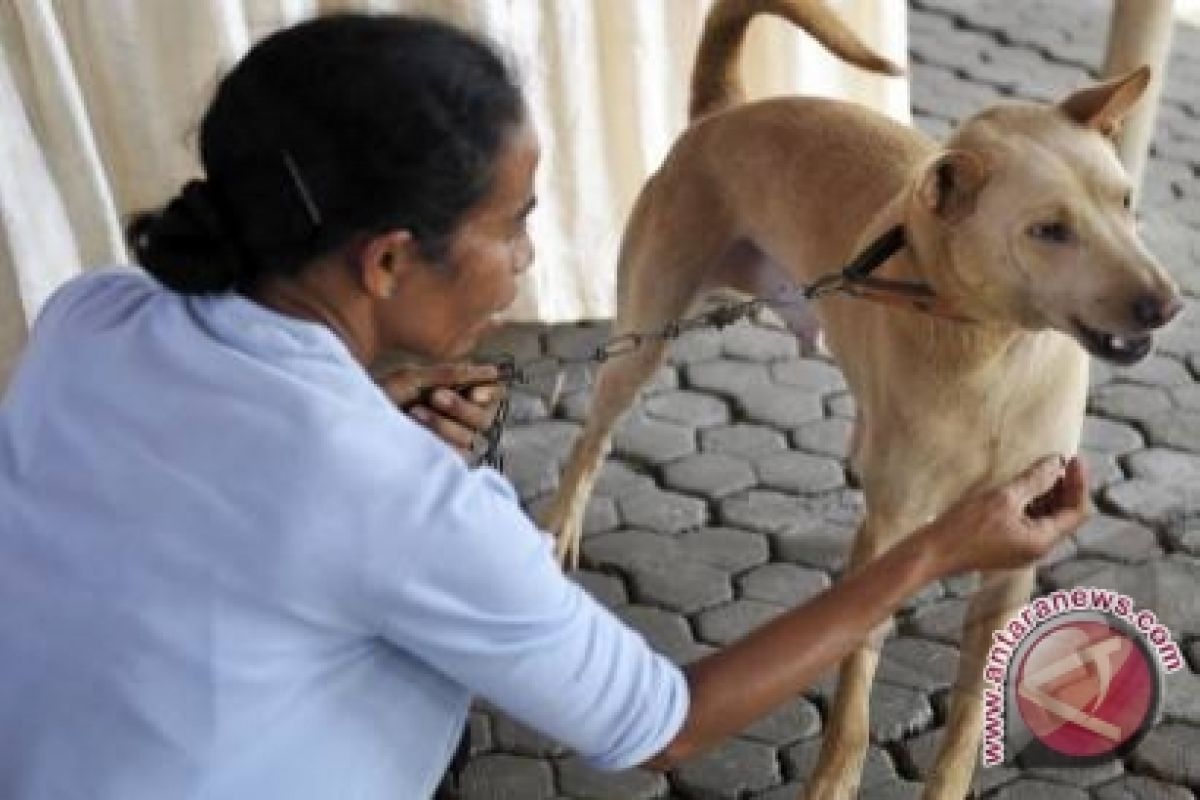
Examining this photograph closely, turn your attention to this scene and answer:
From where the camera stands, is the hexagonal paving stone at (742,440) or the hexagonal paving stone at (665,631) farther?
the hexagonal paving stone at (742,440)

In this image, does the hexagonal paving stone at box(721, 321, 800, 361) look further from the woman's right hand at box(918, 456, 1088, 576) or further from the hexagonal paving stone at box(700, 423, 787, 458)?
the woman's right hand at box(918, 456, 1088, 576)

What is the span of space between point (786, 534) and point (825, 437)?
43 centimetres

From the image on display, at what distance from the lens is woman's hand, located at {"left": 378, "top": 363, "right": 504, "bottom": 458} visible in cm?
233

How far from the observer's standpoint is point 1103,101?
91.5 inches

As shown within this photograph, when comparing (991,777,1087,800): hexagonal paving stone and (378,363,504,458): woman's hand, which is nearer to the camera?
(378,363,504,458): woman's hand

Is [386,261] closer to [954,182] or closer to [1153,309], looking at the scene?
[954,182]

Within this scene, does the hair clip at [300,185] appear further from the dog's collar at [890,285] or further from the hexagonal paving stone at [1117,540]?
the hexagonal paving stone at [1117,540]

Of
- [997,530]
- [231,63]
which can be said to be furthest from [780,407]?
[997,530]

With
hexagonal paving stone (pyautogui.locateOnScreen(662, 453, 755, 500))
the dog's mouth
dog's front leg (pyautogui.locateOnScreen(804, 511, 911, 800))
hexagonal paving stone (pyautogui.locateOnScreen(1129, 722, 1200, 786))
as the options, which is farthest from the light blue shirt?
hexagonal paving stone (pyautogui.locateOnScreen(662, 453, 755, 500))

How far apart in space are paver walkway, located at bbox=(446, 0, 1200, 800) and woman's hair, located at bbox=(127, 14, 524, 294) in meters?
1.52

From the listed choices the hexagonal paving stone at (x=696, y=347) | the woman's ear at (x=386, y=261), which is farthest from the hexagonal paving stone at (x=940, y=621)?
the woman's ear at (x=386, y=261)

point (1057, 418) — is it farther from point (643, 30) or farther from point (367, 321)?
point (643, 30)

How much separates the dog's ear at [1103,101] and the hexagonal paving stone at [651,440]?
1.71 meters

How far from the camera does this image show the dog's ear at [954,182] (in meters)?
2.28
